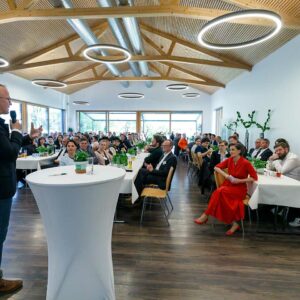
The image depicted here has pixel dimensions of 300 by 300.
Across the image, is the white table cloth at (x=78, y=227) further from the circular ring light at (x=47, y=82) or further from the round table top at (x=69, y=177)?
the circular ring light at (x=47, y=82)

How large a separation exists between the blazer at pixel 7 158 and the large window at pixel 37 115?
9.00 metres

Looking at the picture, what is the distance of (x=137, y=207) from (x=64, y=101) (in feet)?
36.5

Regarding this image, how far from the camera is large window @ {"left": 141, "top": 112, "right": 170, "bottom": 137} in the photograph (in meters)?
14.5

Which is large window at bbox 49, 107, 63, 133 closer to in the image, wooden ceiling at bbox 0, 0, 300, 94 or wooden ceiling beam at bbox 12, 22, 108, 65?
wooden ceiling at bbox 0, 0, 300, 94

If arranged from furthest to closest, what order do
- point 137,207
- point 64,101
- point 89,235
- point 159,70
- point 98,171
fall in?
point 64,101 → point 159,70 → point 137,207 → point 98,171 → point 89,235

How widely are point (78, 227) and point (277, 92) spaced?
5.81 meters

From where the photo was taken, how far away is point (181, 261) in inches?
105

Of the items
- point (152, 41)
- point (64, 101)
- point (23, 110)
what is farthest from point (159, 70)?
point (23, 110)

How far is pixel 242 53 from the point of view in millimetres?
7031

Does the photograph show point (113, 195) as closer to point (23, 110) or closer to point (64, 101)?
point (23, 110)

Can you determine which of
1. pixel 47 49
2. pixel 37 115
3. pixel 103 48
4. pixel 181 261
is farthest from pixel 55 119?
pixel 181 261

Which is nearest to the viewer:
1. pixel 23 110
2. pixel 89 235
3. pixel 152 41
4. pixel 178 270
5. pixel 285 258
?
pixel 89 235

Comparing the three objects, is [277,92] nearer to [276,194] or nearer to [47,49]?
[276,194]

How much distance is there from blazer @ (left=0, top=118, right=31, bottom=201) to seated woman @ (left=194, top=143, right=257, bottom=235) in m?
2.52
